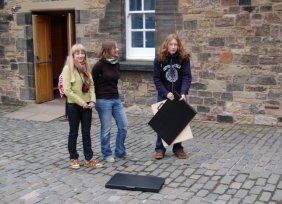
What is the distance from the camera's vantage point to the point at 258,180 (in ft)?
18.1

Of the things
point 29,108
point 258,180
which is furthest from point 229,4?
point 29,108

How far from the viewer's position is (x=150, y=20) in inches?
399

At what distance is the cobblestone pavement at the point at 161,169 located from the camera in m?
5.13

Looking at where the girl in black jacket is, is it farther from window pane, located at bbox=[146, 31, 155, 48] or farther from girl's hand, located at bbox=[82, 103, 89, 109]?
window pane, located at bbox=[146, 31, 155, 48]

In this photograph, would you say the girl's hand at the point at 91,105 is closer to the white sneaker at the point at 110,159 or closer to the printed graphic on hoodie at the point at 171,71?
the white sneaker at the point at 110,159

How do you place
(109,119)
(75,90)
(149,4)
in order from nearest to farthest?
(75,90), (109,119), (149,4)

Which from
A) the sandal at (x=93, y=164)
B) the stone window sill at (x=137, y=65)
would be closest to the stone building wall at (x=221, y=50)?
the stone window sill at (x=137, y=65)

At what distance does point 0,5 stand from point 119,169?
7.56 meters

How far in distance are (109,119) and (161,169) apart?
1048mm

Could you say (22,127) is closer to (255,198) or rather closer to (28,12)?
(28,12)

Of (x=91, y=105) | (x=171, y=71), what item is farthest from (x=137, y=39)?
(x=91, y=105)

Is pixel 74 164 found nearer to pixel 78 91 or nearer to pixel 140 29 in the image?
pixel 78 91

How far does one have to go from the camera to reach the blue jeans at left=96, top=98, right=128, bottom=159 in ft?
20.7

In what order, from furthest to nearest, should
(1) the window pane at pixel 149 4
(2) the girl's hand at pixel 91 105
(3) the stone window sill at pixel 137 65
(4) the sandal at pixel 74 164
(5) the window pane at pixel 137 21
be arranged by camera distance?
1. (5) the window pane at pixel 137 21
2. (1) the window pane at pixel 149 4
3. (3) the stone window sill at pixel 137 65
4. (4) the sandal at pixel 74 164
5. (2) the girl's hand at pixel 91 105
